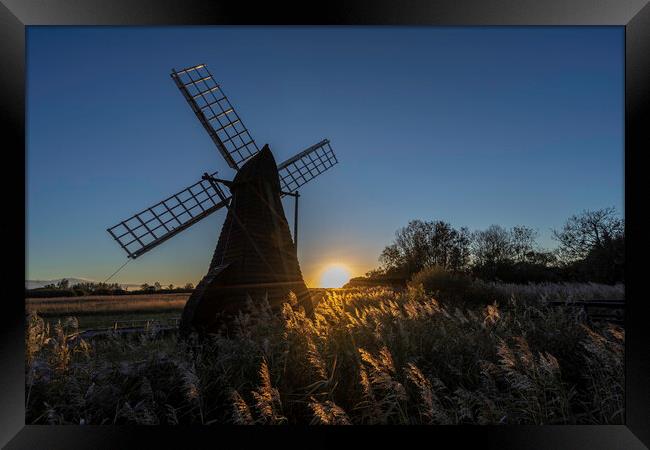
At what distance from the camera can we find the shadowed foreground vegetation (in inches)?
128

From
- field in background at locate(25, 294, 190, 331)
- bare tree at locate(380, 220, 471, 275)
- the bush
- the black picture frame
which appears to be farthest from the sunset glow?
bare tree at locate(380, 220, 471, 275)

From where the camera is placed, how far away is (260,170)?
8.08 m

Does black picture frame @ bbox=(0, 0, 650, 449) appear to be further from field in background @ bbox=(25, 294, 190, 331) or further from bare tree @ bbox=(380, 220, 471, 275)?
bare tree @ bbox=(380, 220, 471, 275)

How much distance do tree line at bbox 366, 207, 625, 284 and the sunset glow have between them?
6.11 m

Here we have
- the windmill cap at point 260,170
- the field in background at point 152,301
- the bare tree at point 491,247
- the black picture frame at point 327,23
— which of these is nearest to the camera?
the black picture frame at point 327,23

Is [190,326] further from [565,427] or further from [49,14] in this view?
[565,427]

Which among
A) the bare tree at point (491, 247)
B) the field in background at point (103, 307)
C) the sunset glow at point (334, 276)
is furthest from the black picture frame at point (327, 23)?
the bare tree at point (491, 247)

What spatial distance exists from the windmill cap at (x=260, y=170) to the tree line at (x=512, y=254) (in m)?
5.93

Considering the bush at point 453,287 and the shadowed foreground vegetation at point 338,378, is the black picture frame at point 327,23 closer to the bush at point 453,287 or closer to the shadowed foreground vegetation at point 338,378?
the shadowed foreground vegetation at point 338,378

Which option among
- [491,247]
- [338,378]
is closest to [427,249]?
[491,247]

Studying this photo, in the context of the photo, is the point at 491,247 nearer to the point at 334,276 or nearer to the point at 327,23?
the point at 334,276

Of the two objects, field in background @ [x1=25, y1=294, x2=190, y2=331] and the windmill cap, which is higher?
the windmill cap

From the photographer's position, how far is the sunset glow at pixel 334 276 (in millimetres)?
6409

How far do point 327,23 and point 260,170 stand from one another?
4.95m
